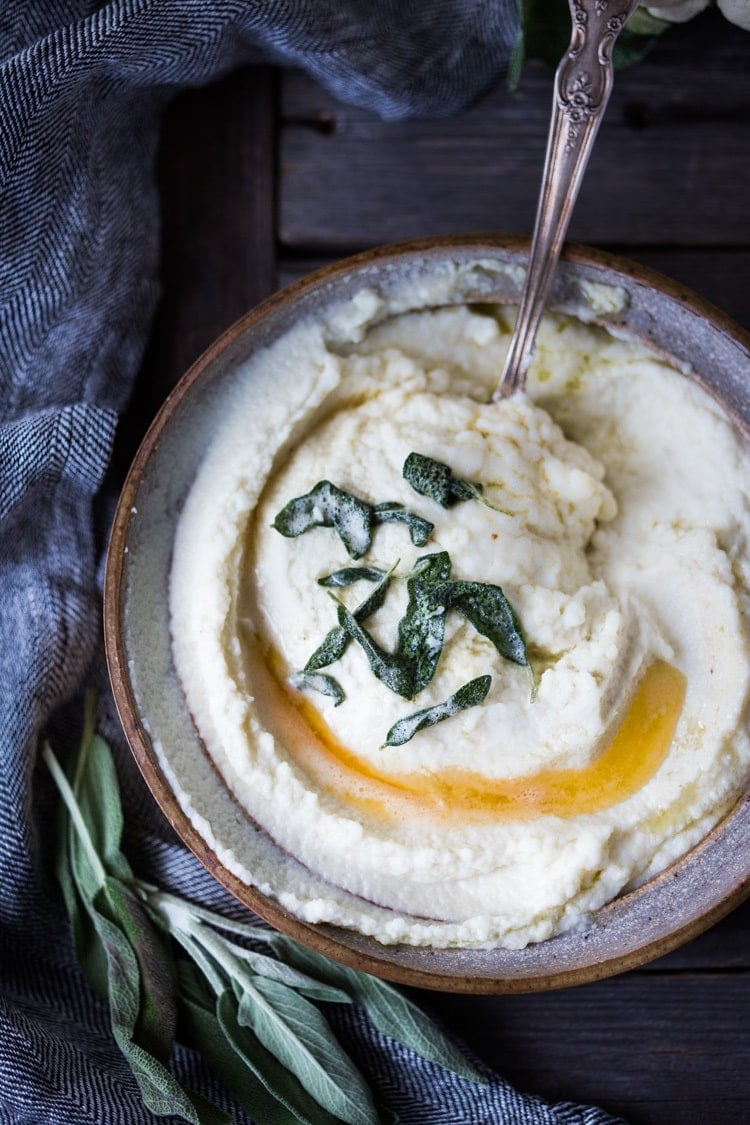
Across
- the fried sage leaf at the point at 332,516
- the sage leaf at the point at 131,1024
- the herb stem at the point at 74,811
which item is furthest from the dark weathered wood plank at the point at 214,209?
the sage leaf at the point at 131,1024

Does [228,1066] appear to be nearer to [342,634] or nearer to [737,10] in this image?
[342,634]

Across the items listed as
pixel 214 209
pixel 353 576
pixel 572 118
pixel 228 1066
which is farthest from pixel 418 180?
pixel 228 1066

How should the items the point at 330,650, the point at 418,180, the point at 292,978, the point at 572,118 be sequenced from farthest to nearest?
the point at 418,180
the point at 292,978
the point at 330,650
the point at 572,118

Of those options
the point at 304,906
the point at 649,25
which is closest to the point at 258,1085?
the point at 304,906

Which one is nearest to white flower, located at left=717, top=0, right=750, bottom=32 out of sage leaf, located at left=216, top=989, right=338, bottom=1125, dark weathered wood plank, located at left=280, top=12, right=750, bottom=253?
dark weathered wood plank, located at left=280, top=12, right=750, bottom=253

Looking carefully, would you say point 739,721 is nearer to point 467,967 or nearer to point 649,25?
point 467,967

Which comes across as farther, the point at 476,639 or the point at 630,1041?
the point at 630,1041
